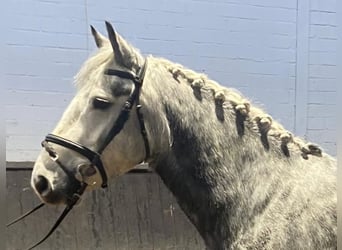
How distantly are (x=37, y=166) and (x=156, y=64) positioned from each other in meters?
0.41

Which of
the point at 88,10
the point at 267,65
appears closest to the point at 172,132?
the point at 88,10

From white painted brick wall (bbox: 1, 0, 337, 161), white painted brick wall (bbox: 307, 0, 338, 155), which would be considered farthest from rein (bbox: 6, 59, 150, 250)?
white painted brick wall (bbox: 307, 0, 338, 155)

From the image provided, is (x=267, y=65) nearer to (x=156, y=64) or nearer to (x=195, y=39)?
(x=195, y=39)

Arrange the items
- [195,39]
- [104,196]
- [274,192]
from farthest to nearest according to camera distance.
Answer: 1. [195,39]
2. [104,196]
3. [274,192]

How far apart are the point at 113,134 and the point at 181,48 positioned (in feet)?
6.03

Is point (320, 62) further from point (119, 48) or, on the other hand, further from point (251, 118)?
point (119, 48)

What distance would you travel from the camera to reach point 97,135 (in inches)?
56.2

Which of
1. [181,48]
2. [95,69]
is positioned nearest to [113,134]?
[95,69]

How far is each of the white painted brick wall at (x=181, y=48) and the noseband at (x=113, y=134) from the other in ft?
4.90

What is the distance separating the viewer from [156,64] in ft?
5.07

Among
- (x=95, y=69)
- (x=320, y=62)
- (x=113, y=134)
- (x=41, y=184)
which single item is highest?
(x=95, y=69)

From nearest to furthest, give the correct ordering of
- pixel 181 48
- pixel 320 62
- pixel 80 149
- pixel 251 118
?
pixel 80 149 < pixel 251 118 < pixel 181 48 < pixel 320 62

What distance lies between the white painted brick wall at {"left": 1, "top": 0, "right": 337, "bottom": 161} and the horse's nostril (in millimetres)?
1481

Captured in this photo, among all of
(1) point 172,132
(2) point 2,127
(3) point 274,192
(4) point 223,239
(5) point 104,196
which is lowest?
(5) point 104,196
